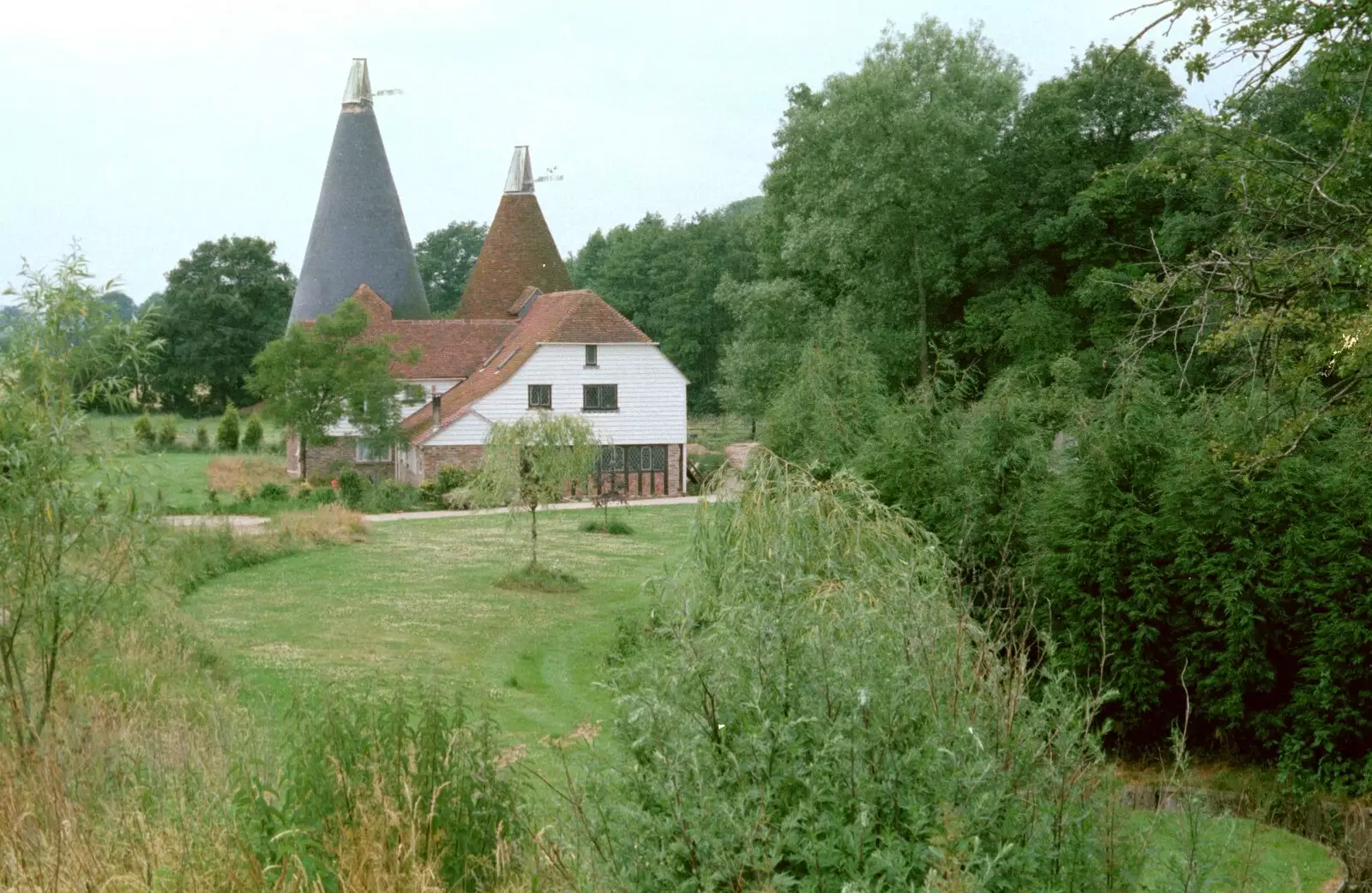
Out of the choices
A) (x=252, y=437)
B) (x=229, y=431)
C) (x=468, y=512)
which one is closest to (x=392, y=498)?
(x=468, y=512)

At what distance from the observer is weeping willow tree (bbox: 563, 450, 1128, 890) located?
4207 millimetres

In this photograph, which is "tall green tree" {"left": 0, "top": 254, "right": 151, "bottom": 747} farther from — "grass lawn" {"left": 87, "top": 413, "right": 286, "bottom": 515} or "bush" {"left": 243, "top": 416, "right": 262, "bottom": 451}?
"bush" {"left": 243, "top": 416, "right": 262, "bottom": 451}

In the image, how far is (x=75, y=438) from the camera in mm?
7848

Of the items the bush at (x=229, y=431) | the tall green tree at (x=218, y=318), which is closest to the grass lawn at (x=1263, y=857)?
the bush at (x=229, y=431)

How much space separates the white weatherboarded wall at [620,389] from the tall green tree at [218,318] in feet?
77.5

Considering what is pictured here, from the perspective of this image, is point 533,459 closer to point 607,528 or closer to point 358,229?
point 607,528

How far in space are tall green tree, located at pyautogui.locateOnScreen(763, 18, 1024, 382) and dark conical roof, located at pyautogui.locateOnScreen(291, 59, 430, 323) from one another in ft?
64.0

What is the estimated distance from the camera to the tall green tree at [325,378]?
3491 centimetres

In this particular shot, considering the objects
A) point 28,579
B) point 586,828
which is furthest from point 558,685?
point 586,828

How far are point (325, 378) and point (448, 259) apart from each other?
4006 cm

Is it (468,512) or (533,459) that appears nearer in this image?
(533,459)

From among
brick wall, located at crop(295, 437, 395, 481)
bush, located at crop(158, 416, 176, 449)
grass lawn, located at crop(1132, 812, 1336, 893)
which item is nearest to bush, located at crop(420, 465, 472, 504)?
brick wall, located at crop(295, 437, 395, 481)

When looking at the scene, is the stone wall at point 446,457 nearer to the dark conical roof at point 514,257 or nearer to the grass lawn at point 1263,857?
the dark conical roof at point 514,257

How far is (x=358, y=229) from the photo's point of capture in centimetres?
4569
